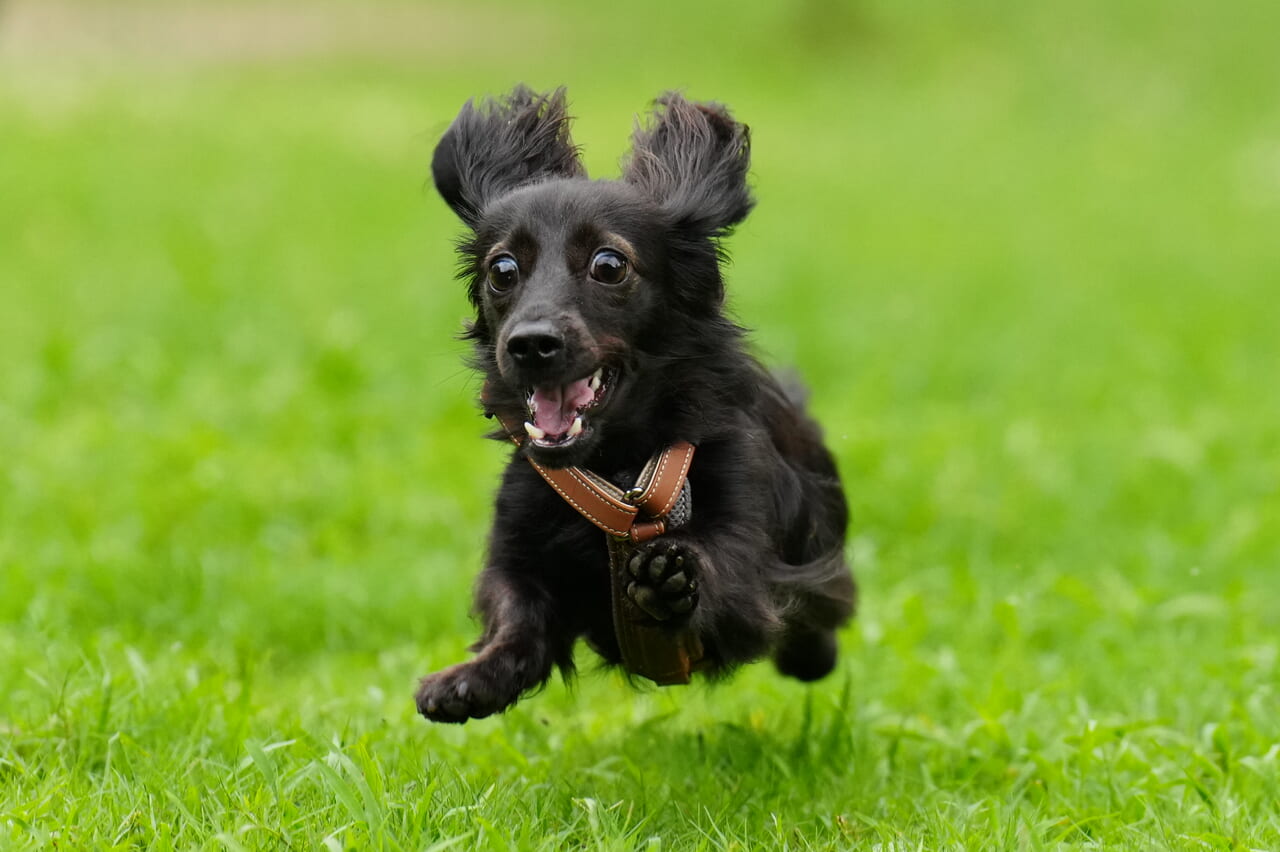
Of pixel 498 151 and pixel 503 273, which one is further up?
pixel 498 151

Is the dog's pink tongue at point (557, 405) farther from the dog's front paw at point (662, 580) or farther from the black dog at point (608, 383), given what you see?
the dog's front paw at point (662, 580)

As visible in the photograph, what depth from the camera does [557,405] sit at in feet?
12.2

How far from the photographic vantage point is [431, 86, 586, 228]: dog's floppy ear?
4.28 metres

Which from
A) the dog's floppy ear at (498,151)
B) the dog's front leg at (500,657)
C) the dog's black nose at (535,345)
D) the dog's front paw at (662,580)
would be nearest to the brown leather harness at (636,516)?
the dog's front paw at (662,580)

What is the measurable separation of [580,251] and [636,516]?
0.65 metres

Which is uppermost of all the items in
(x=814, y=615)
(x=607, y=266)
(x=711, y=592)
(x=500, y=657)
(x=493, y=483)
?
(x=607, y=266)

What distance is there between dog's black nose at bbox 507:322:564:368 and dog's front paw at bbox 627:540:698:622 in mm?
511

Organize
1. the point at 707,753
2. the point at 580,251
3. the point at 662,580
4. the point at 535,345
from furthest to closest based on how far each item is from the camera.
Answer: the point at 707,753
the point at 580,251
the point at 662,580
the point at 535,345

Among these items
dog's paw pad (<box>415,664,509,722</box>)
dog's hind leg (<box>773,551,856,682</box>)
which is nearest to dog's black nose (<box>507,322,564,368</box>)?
dog's paw pad (<box>415,664,509,722</box>)

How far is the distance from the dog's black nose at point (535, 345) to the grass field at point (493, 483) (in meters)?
0.67

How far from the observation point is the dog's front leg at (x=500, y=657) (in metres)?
3.64

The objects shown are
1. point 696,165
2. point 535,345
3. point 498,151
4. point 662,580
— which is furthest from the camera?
point 498,151

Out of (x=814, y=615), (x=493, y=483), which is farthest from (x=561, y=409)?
(x=493, y=483)

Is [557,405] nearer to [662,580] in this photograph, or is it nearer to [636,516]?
[636,516]
